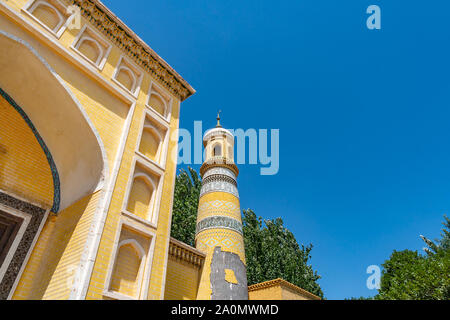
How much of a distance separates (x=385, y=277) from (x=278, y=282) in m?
13.8

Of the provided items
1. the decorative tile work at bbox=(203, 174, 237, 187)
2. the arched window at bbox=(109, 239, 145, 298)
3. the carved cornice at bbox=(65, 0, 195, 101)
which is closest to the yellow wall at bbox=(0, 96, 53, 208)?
the arched window at bbox=(109, 239, 145, 298)

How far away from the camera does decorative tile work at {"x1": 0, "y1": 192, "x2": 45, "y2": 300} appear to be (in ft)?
12.4

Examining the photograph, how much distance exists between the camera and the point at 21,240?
4.15 metres

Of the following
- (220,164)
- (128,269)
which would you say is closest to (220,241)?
(220,164)

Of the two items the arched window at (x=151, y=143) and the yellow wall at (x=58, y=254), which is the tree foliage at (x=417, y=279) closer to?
the arched window at (x=151, y=143)

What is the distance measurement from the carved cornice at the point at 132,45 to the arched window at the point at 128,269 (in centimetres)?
395

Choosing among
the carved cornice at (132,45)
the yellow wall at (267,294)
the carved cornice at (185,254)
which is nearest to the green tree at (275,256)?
the yellow wall at (267,294)

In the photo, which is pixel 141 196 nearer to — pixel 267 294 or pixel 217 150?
pixel 267 294

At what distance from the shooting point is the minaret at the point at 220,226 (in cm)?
663

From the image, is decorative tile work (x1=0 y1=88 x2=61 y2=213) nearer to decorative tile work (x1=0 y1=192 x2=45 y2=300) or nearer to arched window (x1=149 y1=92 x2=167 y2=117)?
decorative tile work (x1=0 y1=192 x2=45 y2=300)

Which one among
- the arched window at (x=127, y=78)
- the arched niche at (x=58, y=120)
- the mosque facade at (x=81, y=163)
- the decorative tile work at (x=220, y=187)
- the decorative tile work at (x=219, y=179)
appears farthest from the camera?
the decorative tile work at (x=219, y=179)

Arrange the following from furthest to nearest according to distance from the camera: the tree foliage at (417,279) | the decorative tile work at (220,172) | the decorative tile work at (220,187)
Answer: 1. the tree foliage at (417,279)
2. the decorative tile work at (220,172)
3. the decorative tile work at (220,187)
